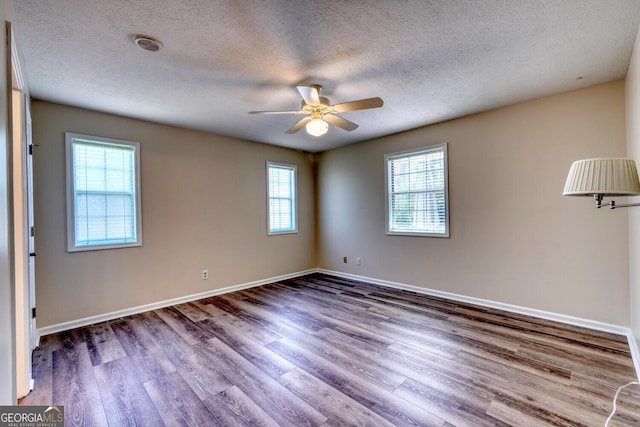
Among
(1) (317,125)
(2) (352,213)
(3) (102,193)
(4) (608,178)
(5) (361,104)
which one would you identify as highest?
(5) (361,104)

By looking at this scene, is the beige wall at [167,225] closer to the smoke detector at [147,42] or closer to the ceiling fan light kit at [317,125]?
the smoke detector at [147,42]

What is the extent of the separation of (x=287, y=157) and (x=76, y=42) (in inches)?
141

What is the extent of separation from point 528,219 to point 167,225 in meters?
4.54

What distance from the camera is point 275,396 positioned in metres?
2.00

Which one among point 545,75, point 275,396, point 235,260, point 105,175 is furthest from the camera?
point 235,260

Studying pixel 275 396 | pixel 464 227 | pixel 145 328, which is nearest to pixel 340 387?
pixel 275 396

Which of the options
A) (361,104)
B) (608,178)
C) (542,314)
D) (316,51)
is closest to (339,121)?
(361,104)

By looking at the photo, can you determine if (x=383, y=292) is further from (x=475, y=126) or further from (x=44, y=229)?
(x=44, y=229)

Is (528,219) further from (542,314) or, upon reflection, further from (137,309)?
(137,309)

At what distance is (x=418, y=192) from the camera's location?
173 inches

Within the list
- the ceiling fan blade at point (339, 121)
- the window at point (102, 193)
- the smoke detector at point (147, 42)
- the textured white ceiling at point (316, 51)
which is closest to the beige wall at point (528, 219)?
the textured white ceiling at point (316, 51)

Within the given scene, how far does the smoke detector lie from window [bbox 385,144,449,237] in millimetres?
3449

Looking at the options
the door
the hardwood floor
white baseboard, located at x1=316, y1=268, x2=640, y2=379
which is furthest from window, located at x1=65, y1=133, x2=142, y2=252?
white baseboard, located at x1=316, y1=268, x2=640, y2=379

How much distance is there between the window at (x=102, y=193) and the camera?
328 cm
